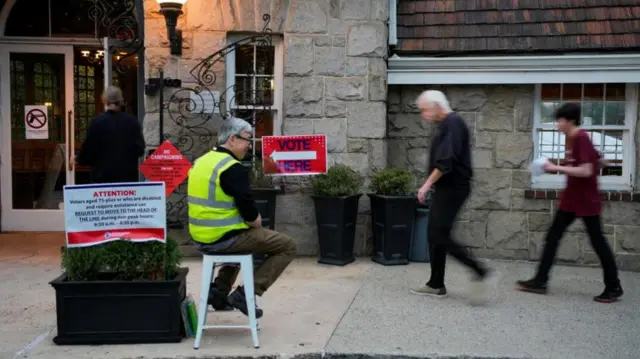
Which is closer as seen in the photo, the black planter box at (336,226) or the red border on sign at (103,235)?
the red border on sign at (103,235)

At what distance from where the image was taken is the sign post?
371 inches

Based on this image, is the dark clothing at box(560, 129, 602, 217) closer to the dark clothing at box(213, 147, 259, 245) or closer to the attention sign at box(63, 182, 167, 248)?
the dark clothing at box(213, 147, 259, 245)

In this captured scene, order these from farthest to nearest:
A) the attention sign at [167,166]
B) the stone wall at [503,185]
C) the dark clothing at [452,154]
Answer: the stone wall at [503,185]
the attention sign at [167,166]
the dark clothing at [452,154]

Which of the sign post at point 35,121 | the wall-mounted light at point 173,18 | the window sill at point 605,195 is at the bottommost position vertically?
the window sill at point 605,195

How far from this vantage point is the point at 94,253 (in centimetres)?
504

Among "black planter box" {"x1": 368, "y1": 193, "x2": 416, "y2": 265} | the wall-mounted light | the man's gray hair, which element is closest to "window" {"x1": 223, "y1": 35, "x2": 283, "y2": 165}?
the wall-mounted light

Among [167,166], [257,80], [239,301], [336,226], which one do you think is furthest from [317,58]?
[239,301]

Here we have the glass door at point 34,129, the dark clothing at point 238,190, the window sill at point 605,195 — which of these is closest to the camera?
the dark clothing at point 238,190

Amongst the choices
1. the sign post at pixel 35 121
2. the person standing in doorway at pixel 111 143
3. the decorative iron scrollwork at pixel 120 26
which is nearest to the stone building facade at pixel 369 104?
the decorative iron scrollwork at pixel 120 26

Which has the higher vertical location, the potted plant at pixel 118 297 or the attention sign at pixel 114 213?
the attention sign at pixel 114 213

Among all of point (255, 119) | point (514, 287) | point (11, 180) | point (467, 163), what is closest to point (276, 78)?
point (255, 119)

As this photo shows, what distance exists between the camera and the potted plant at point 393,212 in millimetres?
7449

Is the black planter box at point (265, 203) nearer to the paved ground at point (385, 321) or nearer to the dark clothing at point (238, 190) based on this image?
the paved ground at point (385, 321)

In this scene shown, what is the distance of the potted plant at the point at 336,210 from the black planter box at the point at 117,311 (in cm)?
276
